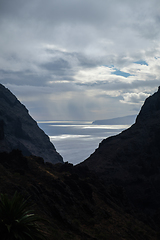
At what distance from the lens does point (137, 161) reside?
82188mm

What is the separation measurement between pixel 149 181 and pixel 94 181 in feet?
125

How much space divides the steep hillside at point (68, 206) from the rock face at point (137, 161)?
1295 inches

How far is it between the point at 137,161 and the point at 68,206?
57169 mm

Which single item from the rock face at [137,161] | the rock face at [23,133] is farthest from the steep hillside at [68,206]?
the rock face at [23,133]

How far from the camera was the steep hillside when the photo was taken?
1016 inches

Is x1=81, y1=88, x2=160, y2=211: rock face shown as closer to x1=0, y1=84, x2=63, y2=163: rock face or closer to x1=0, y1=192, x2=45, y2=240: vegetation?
x1=0, y1=192, x2=45, y2=240: vegetation

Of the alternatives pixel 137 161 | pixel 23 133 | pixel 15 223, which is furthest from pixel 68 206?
pixel 23 133

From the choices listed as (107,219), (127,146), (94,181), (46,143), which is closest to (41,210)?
(107,219)

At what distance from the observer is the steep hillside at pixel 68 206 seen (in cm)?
2580

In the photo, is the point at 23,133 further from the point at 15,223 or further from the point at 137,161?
the point at 15,223

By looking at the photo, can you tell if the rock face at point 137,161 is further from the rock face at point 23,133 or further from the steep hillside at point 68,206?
the rock face at point 23,133

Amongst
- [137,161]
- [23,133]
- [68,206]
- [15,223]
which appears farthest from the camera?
[23,133]

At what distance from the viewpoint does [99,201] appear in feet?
126

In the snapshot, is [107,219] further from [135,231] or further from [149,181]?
[149,181]
